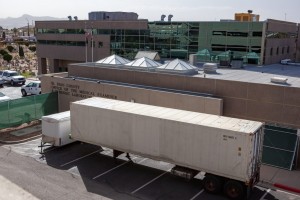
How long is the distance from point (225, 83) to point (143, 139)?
23.5ft

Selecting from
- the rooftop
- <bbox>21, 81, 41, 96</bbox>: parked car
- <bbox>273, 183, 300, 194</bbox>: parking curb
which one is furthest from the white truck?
<bbox>21, 81, 41, 96</bbox>: parked car

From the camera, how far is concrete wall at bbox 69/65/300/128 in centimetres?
1911

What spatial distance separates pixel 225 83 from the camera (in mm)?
21000


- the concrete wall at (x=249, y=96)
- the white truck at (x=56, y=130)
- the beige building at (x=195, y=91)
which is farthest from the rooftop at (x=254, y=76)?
the white truck at (x=56, y=130)

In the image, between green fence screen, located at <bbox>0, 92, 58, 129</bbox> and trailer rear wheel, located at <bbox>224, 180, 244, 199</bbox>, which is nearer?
trailer rear wheel, located at <bbox>224, 180, 244, 199</bbox>

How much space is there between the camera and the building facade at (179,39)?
33594mm

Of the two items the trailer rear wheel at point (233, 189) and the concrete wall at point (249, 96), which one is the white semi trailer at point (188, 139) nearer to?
the trailer rear wheel at point (233, 189)

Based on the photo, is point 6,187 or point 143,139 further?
point 143,139

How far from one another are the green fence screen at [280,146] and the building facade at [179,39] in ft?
51.0

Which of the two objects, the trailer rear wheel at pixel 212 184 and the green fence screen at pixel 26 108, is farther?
the green fence screen at pixel 26 108

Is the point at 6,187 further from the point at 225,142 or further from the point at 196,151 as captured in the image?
the point at 225,142

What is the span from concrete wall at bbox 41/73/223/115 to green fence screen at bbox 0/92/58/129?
3.14 ft

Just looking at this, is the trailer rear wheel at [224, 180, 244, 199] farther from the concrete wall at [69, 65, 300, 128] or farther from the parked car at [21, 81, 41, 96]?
the parked car at [21, 81, 41, 96]

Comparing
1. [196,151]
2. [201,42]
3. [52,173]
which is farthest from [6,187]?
[201,42]
